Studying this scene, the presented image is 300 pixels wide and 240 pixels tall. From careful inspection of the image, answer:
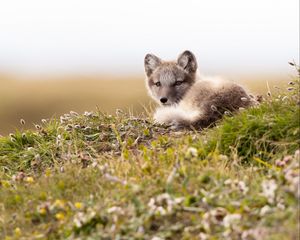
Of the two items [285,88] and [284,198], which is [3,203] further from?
[285,88]

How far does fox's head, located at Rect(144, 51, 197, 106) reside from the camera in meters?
8.69

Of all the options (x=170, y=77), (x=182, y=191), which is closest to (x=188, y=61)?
(x=170, y=77)

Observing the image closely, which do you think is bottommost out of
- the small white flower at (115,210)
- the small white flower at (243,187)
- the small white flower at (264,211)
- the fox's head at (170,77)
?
the small white flower at (264,211)

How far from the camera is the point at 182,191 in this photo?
14.6ft

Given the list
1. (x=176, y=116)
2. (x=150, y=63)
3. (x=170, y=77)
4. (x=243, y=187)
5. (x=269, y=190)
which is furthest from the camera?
(x=150, y=63)

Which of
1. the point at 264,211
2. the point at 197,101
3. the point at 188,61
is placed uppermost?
the point at 188,61

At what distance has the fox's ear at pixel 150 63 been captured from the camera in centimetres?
933

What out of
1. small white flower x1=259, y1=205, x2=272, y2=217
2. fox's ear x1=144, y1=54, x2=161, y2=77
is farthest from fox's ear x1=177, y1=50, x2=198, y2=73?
small white flower x1=259, y1=205, x2=272, y2=217

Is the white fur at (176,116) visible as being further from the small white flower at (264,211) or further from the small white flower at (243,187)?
the small white flower at (264,211)

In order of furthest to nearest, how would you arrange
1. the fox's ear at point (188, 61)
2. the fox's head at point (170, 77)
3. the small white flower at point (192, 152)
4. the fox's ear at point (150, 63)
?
the fox's ear at point (150, 63), the fox's ear at point (188, 61), the fox's head at point (170, 77), the small white flower at point (192, 152)

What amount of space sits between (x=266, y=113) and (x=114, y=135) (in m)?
1.87

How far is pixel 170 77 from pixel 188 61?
445mm

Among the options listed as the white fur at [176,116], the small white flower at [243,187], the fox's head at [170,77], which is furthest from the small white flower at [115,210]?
the fox's head at [170,77]

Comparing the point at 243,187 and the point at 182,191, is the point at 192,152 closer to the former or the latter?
the point at 182,191
